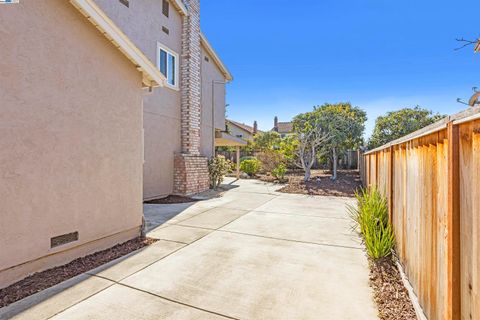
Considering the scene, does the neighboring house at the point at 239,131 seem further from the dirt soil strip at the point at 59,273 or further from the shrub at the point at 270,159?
the dirt soil strip at the point at 59,273

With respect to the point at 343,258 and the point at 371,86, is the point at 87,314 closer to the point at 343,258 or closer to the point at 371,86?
the point at 343,258

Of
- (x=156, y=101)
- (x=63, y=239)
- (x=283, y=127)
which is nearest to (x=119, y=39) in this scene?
(x=63, y=239)

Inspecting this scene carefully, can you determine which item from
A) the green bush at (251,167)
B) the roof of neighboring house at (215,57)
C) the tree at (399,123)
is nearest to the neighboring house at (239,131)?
the green bush at (251,167)

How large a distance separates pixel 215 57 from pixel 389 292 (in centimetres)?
1408

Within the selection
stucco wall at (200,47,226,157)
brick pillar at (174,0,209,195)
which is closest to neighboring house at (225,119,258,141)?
stucco wall at (200,47,226,157)

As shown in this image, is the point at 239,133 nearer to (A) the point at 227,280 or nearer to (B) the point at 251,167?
(B) the point at 251,167

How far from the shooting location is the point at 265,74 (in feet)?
63.6

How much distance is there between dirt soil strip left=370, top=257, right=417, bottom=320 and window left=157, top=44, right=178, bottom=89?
987 centimetres

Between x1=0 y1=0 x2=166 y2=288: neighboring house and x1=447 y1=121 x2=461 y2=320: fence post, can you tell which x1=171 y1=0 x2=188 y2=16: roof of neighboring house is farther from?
x1=447 y1=121 x2=461 y2=320: fence post

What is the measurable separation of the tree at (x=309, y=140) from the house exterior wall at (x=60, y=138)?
1156cm

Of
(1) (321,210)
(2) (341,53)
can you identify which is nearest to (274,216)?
(1) (321,210)

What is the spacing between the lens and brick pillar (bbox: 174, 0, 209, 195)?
11094mm

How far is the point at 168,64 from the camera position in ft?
36.2

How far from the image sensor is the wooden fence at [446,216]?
1521mm
